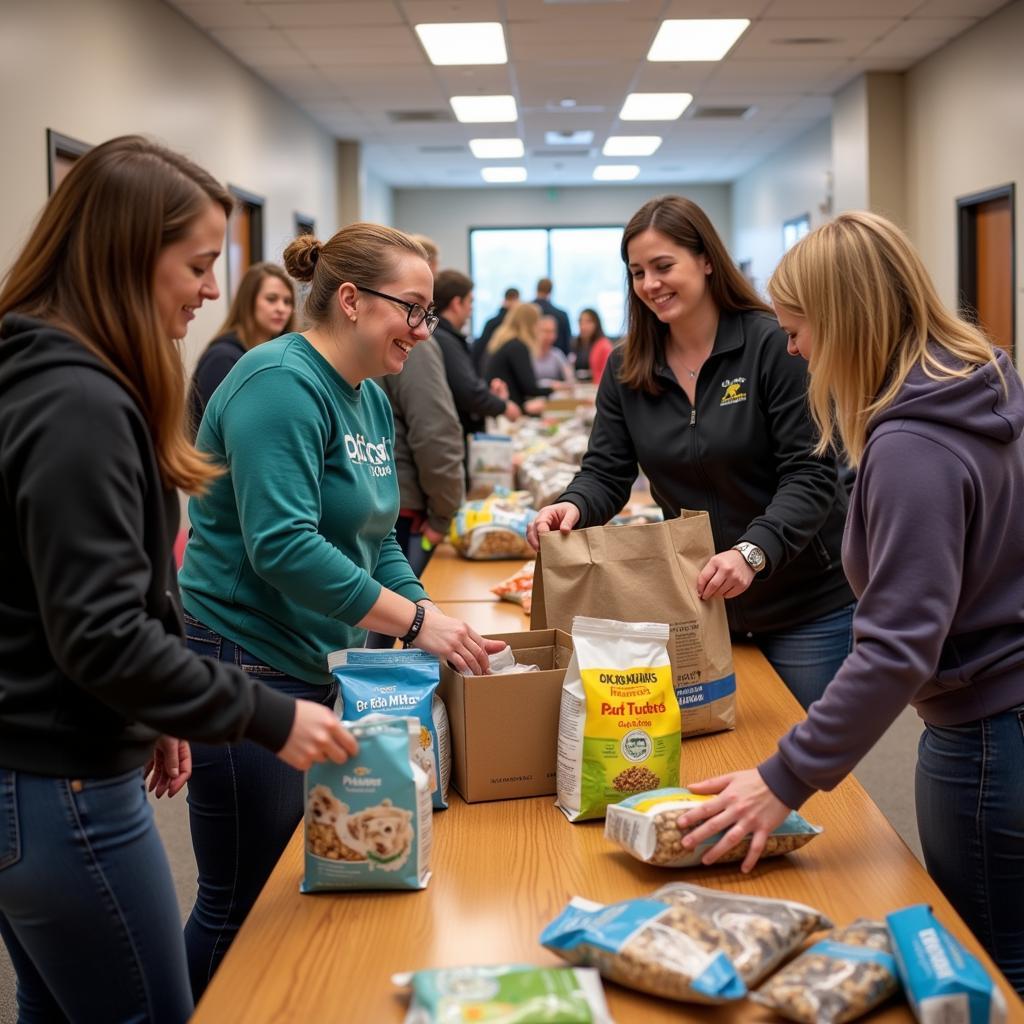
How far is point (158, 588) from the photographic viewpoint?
1.18 meters

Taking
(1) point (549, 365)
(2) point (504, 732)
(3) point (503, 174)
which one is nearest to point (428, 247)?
(2) point (504, 732)

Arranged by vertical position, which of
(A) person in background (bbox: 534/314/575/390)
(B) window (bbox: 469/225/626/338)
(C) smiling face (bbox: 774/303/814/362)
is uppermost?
(B) window (bbox: 469/225/626/338)

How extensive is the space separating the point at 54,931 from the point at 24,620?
30 centimetres

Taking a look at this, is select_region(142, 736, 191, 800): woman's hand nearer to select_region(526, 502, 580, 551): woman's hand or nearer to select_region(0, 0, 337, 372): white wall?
select_region(526, 502, 580, 551): woman's hand

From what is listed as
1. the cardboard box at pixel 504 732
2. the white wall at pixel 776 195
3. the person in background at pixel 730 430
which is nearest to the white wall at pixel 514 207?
the white wall at pixel 776 195

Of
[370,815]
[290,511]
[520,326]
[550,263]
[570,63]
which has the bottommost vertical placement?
[370,815]

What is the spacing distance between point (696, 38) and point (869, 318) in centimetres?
674

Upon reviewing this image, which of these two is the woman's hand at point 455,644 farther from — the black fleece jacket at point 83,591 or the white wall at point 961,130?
the white wall at point 961,130

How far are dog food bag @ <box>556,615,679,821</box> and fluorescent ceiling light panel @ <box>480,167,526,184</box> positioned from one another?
12.9m

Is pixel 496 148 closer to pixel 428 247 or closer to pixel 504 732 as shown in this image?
pixel 428 247

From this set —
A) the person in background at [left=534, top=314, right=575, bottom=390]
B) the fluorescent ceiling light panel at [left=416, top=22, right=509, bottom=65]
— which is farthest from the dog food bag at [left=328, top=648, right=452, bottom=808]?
the person in background at [left=534, top=314, right=575, bottom=390]

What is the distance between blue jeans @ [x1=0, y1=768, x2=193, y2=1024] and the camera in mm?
1096

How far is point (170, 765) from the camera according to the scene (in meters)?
1.47

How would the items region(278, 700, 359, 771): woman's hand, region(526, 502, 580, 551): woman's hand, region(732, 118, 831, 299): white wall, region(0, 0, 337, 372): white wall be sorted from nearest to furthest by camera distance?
region(278, 700, 359, 771): woman's hand < region(526, 502, 580, 551): woman's hand < region(0, 0, 337, 372): white wall < region(732, 118, 831, 299): white wall
